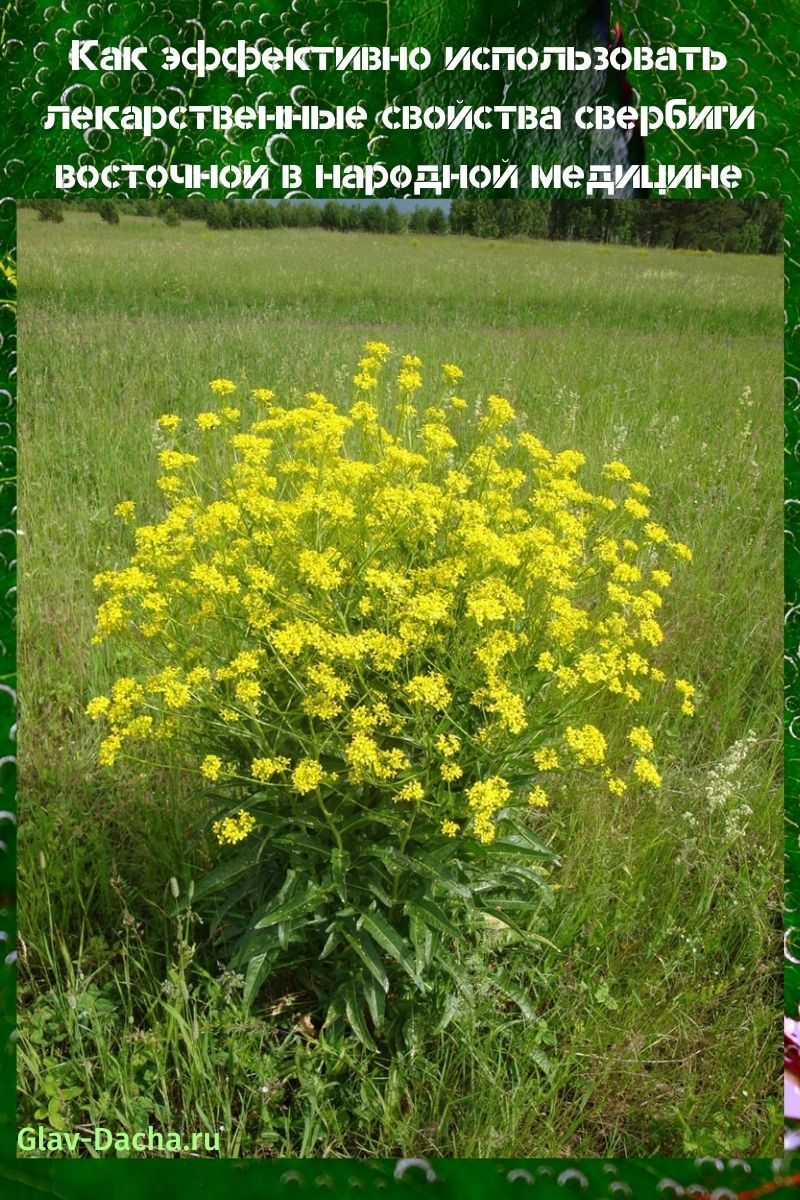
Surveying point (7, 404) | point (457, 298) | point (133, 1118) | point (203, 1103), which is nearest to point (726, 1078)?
point (203, 1103)

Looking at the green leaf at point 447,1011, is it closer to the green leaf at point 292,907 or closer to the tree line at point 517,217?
the green leaf at point 292,907

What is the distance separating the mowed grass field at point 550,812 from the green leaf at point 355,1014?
0.21ft

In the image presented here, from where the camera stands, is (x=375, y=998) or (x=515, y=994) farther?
(x=515, y=994)

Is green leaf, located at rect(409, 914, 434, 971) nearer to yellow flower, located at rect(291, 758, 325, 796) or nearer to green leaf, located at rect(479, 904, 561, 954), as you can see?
green leaf, located at rect(479, 904, 561, 954)

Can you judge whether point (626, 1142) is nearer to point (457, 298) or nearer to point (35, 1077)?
point (35, 1077)

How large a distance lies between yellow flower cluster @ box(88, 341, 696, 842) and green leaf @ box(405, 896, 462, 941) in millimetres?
157

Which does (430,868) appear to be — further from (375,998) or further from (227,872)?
(227,872)

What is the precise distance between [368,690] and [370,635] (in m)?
0.11

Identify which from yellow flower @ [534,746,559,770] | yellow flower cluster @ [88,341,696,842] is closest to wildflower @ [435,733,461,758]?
yellow flower cluster @ [88,341,696,842]

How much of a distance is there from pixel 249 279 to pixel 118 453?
79 centimetres

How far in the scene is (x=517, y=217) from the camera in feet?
7.00

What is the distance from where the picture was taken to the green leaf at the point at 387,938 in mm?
1715

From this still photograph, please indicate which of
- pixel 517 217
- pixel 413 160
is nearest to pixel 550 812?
pixel 517 217

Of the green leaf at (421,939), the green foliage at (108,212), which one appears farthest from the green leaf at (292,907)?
the green foliage at (108,212)
